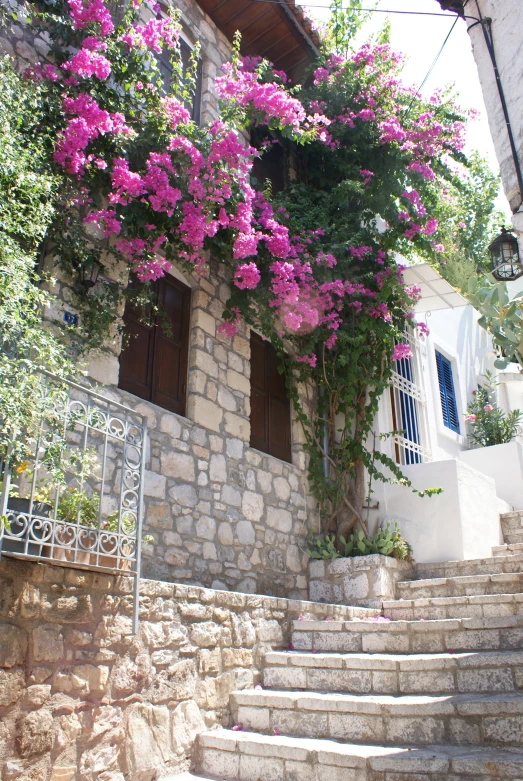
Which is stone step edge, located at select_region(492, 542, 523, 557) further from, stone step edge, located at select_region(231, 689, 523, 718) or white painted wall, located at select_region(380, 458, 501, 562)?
stone step edge, located at select_region(231, 689, 523, 718)

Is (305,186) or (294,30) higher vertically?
(294,30)

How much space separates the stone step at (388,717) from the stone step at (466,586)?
180 centimetres

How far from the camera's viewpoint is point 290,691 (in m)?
4.61

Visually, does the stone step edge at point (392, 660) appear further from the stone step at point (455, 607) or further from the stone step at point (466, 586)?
the stone step at point (466, 586)

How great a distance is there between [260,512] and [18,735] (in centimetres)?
351

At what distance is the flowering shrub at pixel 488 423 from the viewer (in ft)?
34.5

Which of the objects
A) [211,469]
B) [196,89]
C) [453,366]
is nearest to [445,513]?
[211,469]

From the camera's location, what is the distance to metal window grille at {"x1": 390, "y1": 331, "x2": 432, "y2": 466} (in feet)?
27.9

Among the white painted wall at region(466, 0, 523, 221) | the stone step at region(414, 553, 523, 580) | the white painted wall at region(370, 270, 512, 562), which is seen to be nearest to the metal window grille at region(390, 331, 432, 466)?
the white painted wall at region(370, 270, 512, 562)

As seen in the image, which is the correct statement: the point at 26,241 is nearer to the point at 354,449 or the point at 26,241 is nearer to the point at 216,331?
the point at 216,331

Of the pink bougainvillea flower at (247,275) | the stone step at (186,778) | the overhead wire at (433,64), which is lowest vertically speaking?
the stone step at (186,778)

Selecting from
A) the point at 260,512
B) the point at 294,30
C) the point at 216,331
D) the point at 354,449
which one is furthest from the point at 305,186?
the point at 260,512

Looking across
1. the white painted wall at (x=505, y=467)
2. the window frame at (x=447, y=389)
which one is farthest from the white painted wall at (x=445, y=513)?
the window frame at (x=447, y=389)

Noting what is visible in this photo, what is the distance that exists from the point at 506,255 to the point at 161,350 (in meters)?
3.11
